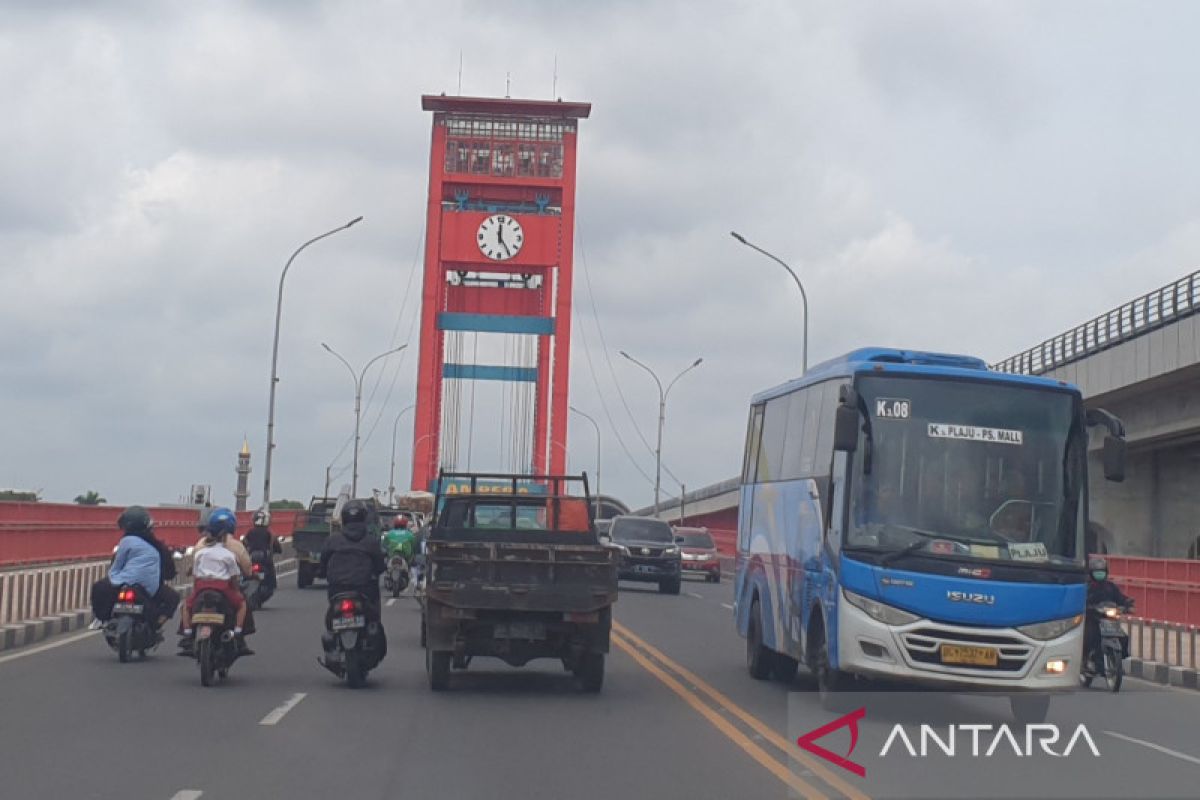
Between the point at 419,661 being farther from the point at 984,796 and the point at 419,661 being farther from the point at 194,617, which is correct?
the point at 984,796

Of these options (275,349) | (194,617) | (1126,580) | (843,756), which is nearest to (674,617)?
(1126,580)

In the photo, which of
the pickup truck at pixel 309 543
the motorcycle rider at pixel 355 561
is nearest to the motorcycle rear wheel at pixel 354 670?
the motorcycle rider at pixel 355 561

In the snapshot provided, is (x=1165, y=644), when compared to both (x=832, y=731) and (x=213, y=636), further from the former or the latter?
(x=213, y=636)

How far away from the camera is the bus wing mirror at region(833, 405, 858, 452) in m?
12.2

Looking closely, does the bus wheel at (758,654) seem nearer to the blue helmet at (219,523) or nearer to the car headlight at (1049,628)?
the car headlight at (1049,628)

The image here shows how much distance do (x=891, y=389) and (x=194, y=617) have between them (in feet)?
21.5

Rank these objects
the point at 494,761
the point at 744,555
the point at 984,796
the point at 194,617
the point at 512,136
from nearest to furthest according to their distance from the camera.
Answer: the point at 984,796
the point at 494,761
the point at 194,617
the point at 744,555
the point at 512,136

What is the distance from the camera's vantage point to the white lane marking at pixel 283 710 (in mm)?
11453

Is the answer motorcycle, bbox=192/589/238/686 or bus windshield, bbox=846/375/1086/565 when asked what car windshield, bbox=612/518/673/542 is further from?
bus windshield, bbox=846/375/1086/565

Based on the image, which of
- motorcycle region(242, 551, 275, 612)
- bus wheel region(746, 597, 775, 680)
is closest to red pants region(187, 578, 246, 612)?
bus wheel region(746, 597, 775, 680)

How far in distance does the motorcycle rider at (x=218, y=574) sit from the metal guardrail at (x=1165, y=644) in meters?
12.4

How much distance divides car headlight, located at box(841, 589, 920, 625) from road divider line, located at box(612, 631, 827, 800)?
147cm

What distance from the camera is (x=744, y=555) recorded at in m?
17.5

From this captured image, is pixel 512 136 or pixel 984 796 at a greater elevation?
pixel 512 136
